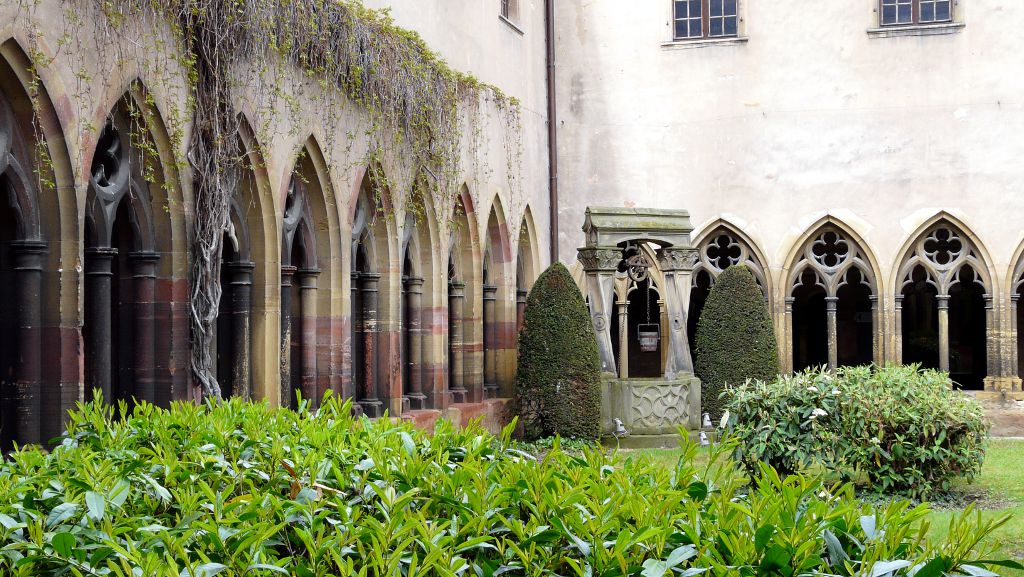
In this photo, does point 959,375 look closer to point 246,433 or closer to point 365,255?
point 365,255

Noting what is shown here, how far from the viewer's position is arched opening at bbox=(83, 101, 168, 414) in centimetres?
735

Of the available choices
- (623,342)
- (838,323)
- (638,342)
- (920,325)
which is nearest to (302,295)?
(623,342)

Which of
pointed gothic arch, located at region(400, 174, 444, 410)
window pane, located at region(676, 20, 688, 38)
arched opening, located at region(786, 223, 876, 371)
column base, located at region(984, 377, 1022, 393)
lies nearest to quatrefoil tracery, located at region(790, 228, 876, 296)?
column base, located at region(984, 377, 1022, 393)

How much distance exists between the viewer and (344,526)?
2418 mm

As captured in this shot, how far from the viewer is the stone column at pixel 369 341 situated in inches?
449

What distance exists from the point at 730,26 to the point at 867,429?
933 cm

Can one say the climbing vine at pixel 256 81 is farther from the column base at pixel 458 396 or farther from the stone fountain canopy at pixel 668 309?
the column base at pixel 458 396

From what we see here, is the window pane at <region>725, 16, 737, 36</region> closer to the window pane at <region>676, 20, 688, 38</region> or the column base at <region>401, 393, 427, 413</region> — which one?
the window pane at <region>676, 20, 688, 38</region>

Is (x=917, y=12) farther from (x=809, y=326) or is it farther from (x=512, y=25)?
(x=809, y=326)

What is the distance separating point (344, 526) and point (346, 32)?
8164 millimetres

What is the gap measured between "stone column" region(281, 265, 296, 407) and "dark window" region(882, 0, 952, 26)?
32.3ft

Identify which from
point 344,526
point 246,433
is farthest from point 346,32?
point 344,526

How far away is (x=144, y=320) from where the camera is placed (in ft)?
25.8


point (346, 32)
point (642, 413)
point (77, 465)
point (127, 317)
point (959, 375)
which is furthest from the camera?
point (959, 375)
